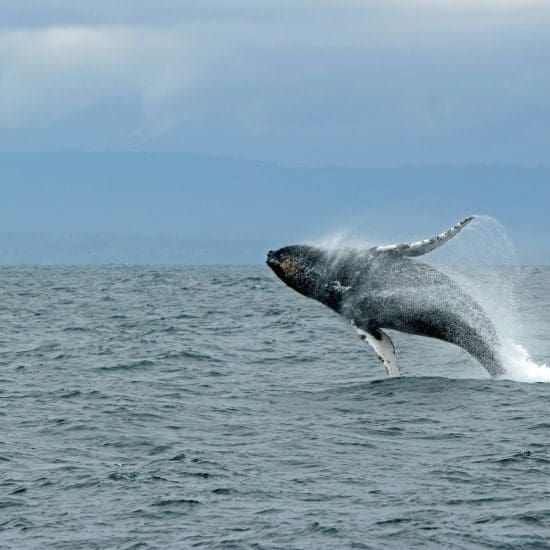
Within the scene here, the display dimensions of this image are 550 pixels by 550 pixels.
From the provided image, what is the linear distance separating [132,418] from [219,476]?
469cm

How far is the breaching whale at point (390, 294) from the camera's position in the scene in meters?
19.4

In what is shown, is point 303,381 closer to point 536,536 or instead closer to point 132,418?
point 132,418

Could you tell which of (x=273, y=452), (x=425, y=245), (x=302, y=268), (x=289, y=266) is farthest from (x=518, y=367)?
(x=273, y=452)

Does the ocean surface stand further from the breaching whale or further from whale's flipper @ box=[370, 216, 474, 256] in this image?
whale's flipper @ box=[370, 216, 474, 256]

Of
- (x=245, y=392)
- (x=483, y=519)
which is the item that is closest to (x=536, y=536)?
(x=483, y=519)

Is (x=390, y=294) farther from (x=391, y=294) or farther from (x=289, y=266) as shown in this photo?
(x=289, y=266)

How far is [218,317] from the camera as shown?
46562 millimetres

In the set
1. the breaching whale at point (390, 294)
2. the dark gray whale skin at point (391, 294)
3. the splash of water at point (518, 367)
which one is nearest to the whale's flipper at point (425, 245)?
the breaching whale at point (390, 294)

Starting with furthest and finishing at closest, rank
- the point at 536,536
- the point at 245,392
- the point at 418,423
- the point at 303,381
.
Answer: the point at 303,381 → the point at 245,392 → the point at 418,423 → the point at 536,536

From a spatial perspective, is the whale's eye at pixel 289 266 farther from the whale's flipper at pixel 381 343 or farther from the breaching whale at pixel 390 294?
the whale's flipper at pixel 381 343

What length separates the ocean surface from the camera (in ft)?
40.3

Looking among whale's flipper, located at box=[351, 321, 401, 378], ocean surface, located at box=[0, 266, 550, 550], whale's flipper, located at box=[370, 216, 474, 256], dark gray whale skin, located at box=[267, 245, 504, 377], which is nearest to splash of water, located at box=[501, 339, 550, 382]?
ocean surface, located at box=[0, 266, 550, 550]

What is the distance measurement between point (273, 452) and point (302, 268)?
17.5 feet

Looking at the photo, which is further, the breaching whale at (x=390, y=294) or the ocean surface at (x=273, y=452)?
the breaching whale at (x=390, y=294)
